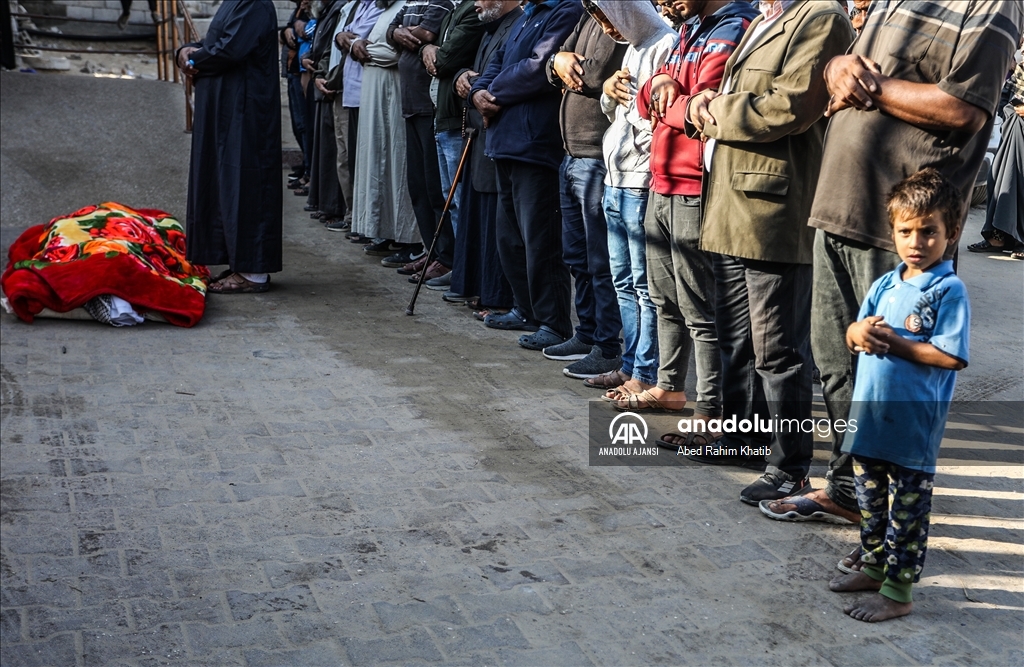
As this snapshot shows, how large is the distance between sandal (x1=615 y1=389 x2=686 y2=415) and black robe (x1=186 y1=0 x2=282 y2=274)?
328 cm

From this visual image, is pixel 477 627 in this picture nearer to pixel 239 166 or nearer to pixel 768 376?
pixel 768 376

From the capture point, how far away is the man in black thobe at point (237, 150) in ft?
23.4

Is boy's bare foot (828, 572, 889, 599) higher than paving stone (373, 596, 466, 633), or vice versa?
boy's bare foot (828, 572, 889, 599)

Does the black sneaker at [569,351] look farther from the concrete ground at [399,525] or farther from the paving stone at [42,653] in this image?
the paving stone at [42,653]

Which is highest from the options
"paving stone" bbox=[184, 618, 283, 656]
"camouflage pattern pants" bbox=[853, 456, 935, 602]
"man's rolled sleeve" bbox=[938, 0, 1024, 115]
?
"man's rolled sleeve" bbox=[938, 0, 1024, 115]

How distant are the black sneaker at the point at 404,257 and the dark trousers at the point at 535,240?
6.89 ft

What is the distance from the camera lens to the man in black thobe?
23.4 feet

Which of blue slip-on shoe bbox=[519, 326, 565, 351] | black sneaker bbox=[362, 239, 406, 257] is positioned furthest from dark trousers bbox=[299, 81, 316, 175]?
blue slip-on shoe bbox=[519, 326, 565, 351]

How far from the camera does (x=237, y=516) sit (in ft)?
12.5

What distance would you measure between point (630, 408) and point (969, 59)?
2.35m

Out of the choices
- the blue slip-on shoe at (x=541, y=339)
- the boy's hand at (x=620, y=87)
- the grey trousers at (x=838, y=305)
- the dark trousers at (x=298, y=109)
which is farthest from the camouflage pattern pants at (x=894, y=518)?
the dark trousers at (x=298, y=109)

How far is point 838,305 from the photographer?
359 centimetres

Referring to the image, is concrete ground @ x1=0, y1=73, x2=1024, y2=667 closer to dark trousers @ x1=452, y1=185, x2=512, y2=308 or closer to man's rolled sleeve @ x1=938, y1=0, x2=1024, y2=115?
dark trousers @ x1=452, y1=185, x2=512, y2=308

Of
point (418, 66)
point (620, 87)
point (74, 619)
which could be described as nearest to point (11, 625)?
point (74, 619)
